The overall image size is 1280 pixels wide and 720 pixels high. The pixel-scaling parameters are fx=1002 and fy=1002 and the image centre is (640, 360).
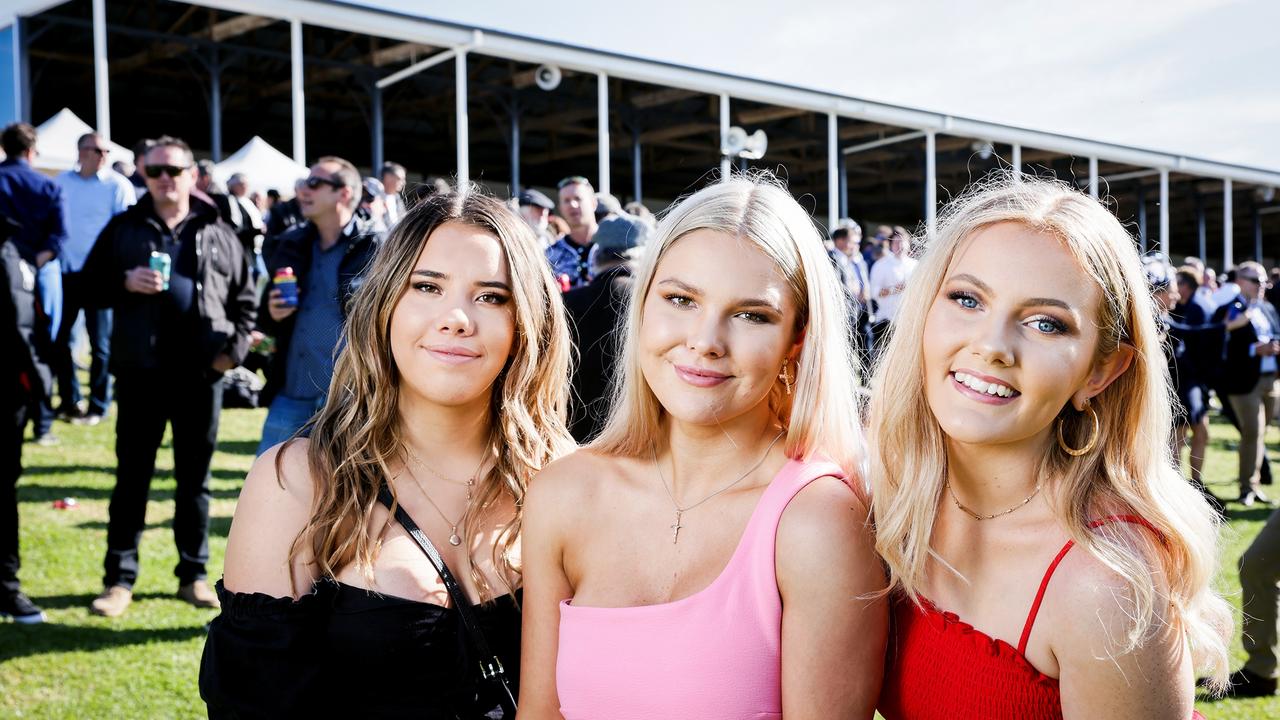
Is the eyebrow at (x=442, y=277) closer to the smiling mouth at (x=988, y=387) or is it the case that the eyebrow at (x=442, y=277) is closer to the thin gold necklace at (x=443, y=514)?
the thin gold necklace at (x=443, y=514)

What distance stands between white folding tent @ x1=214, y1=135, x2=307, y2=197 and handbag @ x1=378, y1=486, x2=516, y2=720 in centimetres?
1072

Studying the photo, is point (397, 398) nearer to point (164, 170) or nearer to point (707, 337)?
point (707, 337)

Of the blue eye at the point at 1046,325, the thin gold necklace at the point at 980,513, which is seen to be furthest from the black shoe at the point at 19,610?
the blue eye at the point at 1046,325

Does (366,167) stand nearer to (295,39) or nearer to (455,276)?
(295,39)

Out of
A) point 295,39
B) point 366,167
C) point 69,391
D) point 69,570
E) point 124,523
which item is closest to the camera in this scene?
point 124,523

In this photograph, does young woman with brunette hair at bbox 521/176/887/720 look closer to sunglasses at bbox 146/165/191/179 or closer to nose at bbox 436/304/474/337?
nose at bbox 436/304/474/337

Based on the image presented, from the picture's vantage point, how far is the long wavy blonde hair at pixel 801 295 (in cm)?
188

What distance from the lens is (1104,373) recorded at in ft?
5.64

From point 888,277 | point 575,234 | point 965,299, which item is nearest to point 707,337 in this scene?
point 965,299

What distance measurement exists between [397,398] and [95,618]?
10.4ft

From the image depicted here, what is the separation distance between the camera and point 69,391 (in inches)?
330

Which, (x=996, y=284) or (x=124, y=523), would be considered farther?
(x=124, y=523)

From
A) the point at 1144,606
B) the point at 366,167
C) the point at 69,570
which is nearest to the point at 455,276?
the point at 1144,606

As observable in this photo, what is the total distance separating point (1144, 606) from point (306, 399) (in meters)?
4.03
